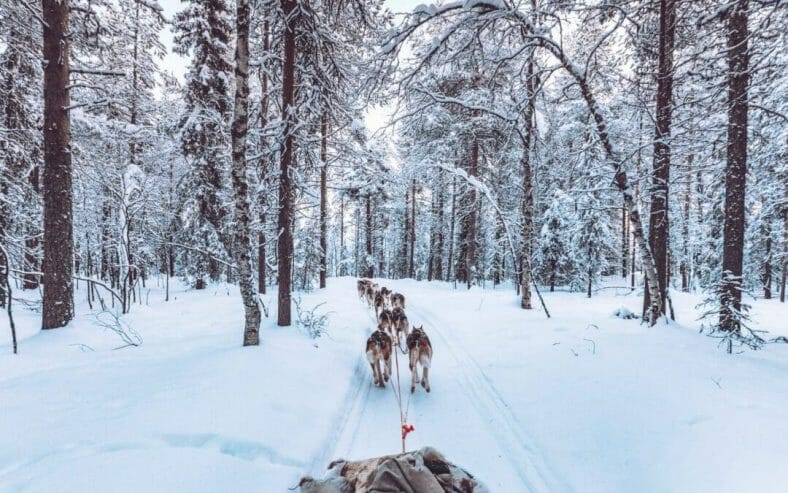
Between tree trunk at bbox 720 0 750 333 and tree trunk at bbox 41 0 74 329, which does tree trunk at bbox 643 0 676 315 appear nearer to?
tree trunk at bbox 720 0 750 333

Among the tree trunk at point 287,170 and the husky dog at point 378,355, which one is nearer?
the husky dog at point 378,355

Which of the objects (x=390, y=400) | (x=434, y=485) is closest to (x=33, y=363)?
(x=390, y=400)

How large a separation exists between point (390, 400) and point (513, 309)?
24.8ft

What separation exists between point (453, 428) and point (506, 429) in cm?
69

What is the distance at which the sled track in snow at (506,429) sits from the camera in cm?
362

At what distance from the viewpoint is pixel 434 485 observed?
2277 mm

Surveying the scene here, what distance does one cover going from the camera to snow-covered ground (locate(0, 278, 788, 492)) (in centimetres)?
321

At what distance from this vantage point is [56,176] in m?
7.33

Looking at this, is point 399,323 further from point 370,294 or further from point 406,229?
point 406,229

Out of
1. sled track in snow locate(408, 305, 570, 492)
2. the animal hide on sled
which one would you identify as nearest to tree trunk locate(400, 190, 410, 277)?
sled track in snow locate(408, 305, 570, 492)

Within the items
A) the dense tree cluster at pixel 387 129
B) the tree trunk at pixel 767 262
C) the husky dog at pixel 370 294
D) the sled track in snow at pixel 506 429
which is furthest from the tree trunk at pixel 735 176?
the tree trunk at pixel 767 262

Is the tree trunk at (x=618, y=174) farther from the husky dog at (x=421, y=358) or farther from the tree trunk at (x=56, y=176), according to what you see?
the tree trunk at (x=56, y=176)

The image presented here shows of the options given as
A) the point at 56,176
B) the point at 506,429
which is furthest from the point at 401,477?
the point at 56,176

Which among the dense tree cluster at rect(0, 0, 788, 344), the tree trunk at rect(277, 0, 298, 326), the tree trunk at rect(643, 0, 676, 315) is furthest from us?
the tree trunk at rect(277, 0, 298, 326)
